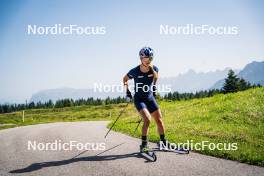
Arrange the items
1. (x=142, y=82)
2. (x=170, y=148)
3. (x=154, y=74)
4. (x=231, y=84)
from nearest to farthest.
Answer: (x=142, y=82), (x=154, y=74), (x=170, y=148), (x=231, y=84)

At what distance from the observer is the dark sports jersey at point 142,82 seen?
9008mm

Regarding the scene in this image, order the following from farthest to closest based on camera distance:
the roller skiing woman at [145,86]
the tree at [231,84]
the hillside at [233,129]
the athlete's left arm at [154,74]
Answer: the tree at [231,84], the athlete's left arm at [154,74], the roller skiing woman at [145,86], the hillside at [233,129]

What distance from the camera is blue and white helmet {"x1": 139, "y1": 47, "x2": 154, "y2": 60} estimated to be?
8828 mm

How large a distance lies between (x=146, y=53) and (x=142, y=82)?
37.3 inches

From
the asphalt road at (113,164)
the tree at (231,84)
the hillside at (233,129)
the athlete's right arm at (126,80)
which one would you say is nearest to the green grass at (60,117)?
Result: the hillside at (233,129)

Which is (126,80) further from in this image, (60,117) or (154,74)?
(60,117)

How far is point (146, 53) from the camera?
8828 mm

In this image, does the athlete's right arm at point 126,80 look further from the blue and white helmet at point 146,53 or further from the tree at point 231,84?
the tree at point 231,84

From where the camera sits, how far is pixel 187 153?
8.64 metres

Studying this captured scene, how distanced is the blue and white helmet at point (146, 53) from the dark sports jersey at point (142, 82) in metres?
0.49

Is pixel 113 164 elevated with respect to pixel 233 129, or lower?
lower

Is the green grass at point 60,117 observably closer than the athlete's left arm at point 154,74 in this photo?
No

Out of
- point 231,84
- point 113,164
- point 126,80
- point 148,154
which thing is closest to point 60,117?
point 231,84

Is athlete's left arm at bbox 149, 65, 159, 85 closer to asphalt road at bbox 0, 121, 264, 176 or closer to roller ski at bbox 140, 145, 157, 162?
roller ski at bbox 140, 145, 157, 162
